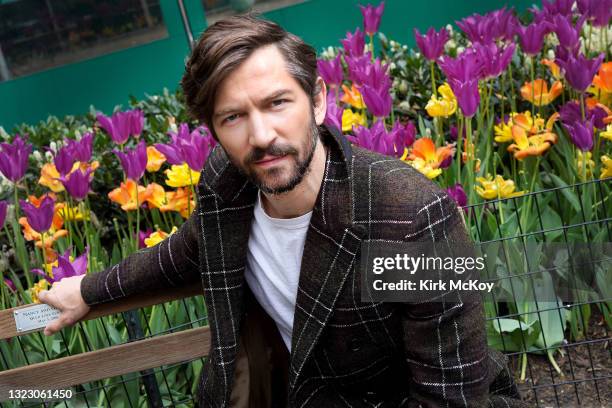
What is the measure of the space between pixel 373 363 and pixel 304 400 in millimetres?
191

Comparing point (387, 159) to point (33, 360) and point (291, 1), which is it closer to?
point (33, 360)

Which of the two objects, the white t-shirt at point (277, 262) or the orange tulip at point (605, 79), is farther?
the orange tulip at point (605, 79)

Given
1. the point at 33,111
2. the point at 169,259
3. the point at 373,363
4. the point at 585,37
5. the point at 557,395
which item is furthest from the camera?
the point at 33,111

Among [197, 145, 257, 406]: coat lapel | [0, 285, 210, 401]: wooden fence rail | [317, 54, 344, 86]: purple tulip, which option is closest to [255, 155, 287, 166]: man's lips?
[197, 145, 257, 406]: coat lapel

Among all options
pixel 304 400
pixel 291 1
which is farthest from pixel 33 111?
pixel 304 400

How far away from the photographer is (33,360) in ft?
9.21

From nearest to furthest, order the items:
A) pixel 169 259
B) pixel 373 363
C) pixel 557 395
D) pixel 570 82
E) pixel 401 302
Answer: pixel 401 302
pixel 373 363
pixel 169 259
pixel 557 395
pixel 570 82

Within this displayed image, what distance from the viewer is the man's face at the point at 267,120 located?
71.0 inches

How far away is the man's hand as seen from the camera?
2.21m

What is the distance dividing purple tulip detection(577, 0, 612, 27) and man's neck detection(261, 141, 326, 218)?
1.91 meters

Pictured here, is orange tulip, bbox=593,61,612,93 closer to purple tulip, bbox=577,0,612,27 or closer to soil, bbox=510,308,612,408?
purple tulip, bbox=577,0,612,27

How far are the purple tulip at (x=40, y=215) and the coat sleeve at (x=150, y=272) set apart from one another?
0.59 m

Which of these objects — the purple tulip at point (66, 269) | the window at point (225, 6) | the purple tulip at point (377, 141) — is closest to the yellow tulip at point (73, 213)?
the purple tulip at point (66, 269)

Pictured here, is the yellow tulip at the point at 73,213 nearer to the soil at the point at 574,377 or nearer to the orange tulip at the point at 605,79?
the soil at the point at 574,377
